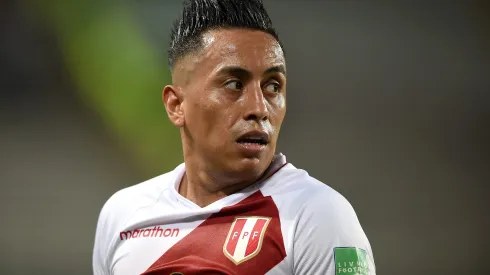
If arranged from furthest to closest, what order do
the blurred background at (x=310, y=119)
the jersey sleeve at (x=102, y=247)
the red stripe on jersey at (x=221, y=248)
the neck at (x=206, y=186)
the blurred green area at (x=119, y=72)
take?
1. the blurred green area at (x=119, y=72)
2. the blurred background at (x=310, y=119)
3. the jersey sleeve at (x=102, y=247)
4. the neck at (x=206, y=186)
5. the red stripe on jersey at (x=221, y=248)

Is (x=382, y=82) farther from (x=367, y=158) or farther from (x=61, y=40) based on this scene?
(x=61, y=40)

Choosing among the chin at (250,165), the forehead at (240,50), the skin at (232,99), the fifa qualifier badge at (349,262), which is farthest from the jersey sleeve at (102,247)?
the fifa qualifier badge at (349,262)

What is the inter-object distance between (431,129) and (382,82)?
0.35m

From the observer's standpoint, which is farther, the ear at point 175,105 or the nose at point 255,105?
the ear at point 175,105

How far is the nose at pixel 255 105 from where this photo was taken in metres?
1.72

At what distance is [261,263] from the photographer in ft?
5.38

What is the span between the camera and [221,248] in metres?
1.72

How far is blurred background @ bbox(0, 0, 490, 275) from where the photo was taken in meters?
3.33

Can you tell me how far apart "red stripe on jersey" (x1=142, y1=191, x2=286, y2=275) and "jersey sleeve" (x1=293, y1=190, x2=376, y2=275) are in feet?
0.19

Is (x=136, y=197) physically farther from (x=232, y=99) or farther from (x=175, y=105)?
(x=232, y=99)

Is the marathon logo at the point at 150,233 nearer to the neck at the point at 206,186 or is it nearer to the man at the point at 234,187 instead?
the man at the point at 234,187

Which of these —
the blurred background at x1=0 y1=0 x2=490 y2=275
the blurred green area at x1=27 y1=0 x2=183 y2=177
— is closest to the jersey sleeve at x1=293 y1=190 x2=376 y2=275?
the blurred background at x1=0 y1=0 x2=490 y2=275

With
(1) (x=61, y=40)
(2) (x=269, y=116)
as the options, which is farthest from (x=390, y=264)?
(1) (x=61, y=40)

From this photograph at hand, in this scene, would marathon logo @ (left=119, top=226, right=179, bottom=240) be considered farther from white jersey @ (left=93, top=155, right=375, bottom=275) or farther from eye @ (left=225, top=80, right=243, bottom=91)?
eye @ (left=225, top=80, right=243, bottom=91)
